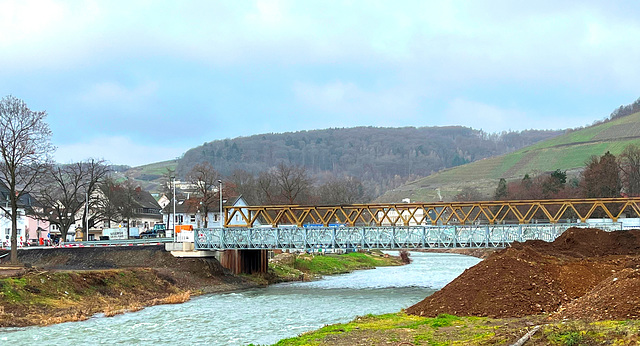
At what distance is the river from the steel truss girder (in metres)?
4.45

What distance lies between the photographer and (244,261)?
224 feet

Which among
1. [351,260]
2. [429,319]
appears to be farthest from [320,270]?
[429,319]

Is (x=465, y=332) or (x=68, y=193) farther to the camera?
(x=68, y=193)

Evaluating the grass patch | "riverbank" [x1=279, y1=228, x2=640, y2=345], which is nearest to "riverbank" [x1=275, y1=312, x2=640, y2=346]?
"riverbank" [x1=279, y1=228, x2=640, y2=345]

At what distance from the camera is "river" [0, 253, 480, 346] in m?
31.6

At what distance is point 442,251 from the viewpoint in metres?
156

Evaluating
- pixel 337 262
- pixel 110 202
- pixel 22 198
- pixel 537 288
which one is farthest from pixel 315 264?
pixel 537 288

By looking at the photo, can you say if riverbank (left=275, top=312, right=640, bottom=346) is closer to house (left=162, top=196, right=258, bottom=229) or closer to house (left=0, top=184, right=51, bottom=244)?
house (left=162, top=196, right=258, bottom=229)

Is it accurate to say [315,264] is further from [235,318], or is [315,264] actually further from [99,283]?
[235,318]

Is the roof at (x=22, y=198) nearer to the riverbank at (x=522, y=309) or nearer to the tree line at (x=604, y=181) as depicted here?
the riverbank at (x=522, y=309)

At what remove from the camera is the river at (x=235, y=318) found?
3162cm

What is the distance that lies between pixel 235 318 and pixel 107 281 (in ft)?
45.3

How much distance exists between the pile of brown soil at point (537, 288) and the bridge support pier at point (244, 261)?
1334 inches

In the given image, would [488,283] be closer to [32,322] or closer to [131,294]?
[32,322]
